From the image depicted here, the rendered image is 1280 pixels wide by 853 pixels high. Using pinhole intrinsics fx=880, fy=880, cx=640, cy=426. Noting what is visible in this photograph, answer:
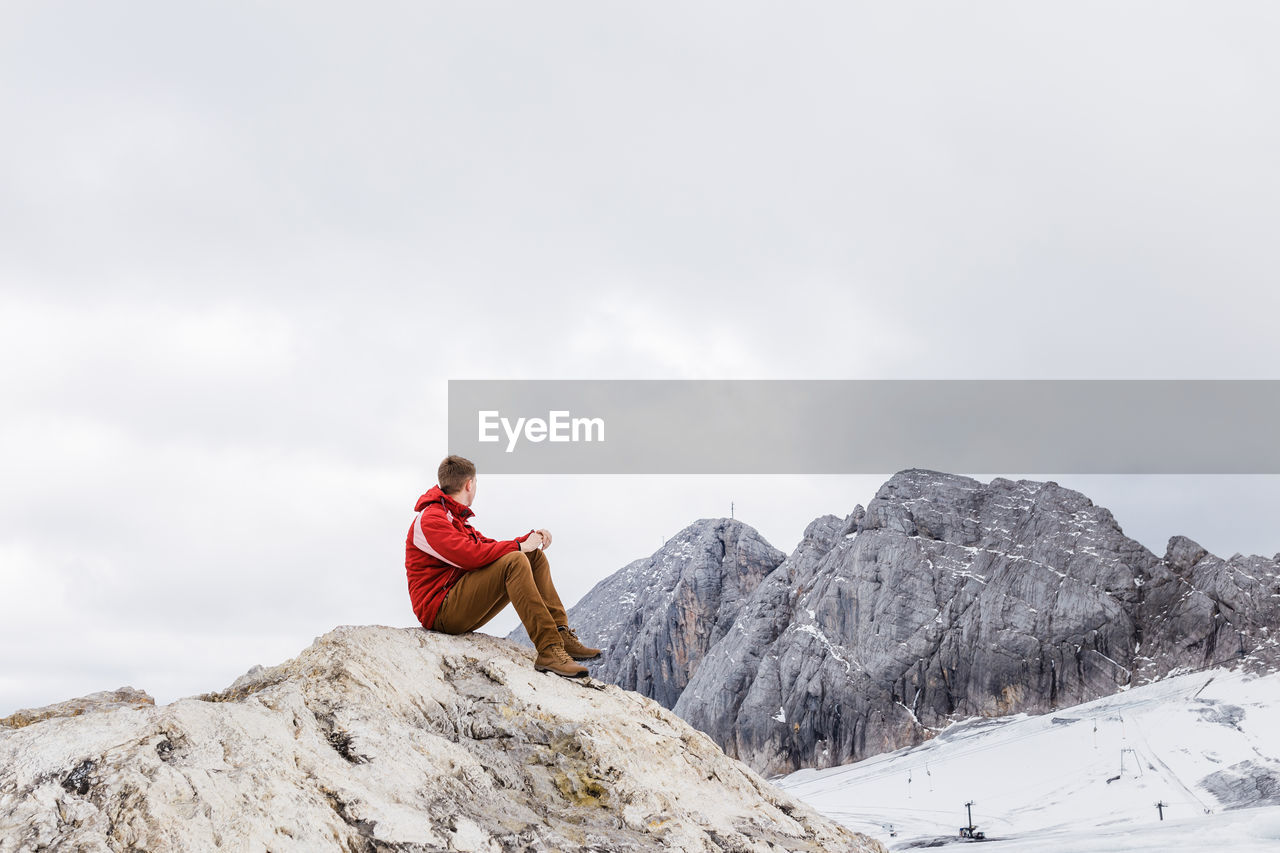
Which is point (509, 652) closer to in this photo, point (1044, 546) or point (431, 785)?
point (431, 785)

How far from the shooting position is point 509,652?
719 centimetres

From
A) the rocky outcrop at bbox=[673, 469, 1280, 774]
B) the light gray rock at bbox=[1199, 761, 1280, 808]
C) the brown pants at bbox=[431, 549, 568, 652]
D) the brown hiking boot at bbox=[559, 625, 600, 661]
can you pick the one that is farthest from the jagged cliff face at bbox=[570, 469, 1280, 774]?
the brown pants at bbox=[431, 549, 568, 652]

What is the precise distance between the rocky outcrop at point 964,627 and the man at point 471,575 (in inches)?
2969

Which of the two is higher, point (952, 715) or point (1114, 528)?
point (1114, 528)

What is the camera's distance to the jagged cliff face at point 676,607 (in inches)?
3915

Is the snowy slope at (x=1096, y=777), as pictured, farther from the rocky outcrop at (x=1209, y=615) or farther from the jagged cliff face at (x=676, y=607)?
the jagged cliff face at (x=676, y=607)

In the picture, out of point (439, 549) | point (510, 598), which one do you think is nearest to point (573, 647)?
point (510, 598)

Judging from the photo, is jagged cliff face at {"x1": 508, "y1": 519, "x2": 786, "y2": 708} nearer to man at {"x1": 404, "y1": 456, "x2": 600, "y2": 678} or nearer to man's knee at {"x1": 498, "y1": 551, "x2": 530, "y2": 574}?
man at {"x1": 404, "y1": 456, "x2": 600, "y2": 678}

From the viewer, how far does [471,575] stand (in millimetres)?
7129

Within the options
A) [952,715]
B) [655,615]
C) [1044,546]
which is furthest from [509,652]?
[655,615]

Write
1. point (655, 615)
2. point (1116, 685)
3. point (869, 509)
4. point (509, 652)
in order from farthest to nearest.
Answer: point (655, 615) < point (869, 509) < point (1116, 685) < point (509, 652)

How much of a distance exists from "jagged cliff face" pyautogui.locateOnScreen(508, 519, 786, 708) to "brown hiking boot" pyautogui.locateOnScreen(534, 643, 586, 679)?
8952cm

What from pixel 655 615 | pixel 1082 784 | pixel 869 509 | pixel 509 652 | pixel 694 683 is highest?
pixel 869 509

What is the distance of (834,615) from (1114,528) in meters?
27.0
